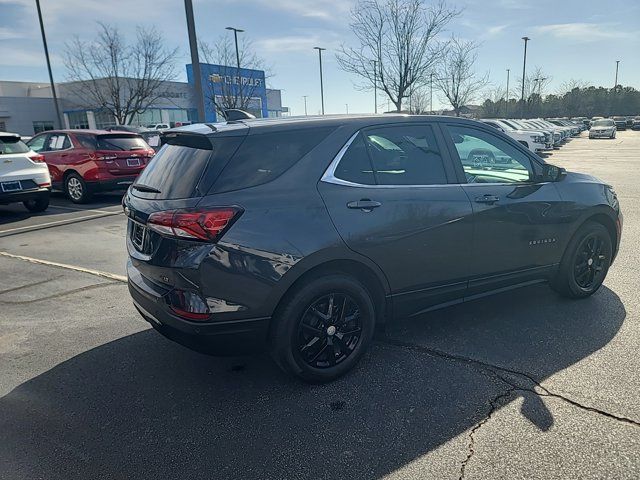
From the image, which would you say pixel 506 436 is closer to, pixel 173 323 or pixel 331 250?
pixel 331 250

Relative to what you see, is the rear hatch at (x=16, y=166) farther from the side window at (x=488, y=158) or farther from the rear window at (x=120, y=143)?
the side window at (x=488, y=158)

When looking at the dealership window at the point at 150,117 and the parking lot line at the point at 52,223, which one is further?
the dealership window at the point at 150,117

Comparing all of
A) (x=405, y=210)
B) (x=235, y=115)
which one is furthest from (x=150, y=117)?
(x=405, y=210)

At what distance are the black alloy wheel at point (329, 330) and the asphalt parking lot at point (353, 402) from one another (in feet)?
0.67

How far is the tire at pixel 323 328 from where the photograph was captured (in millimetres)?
2986

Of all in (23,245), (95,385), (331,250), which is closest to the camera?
(331,250)

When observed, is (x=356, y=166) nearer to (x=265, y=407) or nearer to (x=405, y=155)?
(x=405, y=155)

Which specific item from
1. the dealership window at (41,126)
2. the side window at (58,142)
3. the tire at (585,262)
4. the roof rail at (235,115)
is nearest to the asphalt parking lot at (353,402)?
the tire at (585,262)

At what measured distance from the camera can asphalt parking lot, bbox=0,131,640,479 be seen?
2.46 meters

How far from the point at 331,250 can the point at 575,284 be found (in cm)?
270

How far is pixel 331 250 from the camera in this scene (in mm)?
3010

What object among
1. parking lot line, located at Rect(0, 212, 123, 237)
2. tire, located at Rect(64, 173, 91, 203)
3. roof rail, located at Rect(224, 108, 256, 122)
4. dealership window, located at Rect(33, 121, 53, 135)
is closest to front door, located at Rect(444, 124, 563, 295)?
roof rail, located at Rect(224, 108, 256, 122)

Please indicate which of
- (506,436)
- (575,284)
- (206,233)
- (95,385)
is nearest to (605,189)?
(575,284)

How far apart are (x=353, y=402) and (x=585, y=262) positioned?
9.27ft
